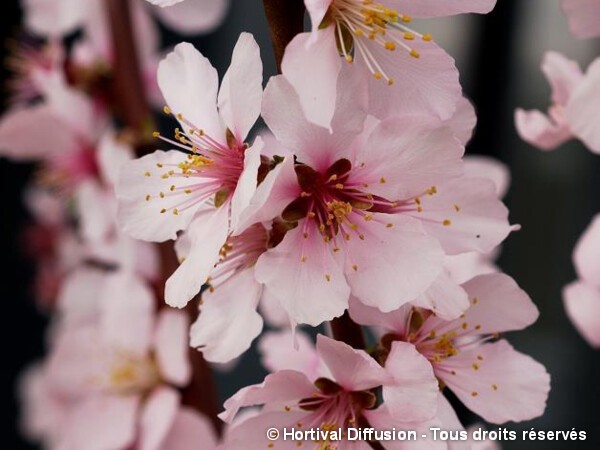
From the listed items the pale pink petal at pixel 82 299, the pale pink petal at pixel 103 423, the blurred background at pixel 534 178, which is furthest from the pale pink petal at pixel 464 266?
the blurred background at pixel 534 178

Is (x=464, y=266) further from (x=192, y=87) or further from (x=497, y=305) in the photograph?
(x=192, y=87)

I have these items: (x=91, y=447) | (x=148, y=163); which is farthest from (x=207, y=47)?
(x=148, y=163)

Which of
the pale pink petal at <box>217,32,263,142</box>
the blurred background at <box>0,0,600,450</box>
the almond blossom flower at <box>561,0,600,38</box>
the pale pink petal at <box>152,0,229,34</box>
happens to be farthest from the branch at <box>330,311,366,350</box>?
the blurred background at <box>0,0,600,450</box>

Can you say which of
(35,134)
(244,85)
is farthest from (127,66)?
(244,85)

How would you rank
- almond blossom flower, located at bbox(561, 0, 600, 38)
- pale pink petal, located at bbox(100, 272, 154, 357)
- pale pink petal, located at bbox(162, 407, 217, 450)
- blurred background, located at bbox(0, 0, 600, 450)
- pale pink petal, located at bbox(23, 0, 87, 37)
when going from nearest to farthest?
almond blossom flower, located at bbox(561, 0, 600, 38)
pale pink petal, located at bbox(162, 407, 217, 450)
pale pink petal, located at bbox(100, 272, 154, 357)
pale pink petal, located at bbox(23, 0, 87, 37)
blurred background, located at bbox(0, 0, 600, 450)

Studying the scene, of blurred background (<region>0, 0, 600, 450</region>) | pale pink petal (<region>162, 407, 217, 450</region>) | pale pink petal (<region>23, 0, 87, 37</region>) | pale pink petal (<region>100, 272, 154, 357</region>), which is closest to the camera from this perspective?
pale pink petal (<region>162, 407, 217, 450</region>)

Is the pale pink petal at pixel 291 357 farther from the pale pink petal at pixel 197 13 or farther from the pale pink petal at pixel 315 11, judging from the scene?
the pale pink petal at pixel 197 13

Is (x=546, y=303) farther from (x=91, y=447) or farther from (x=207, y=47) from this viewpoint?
(x=91, y=447)

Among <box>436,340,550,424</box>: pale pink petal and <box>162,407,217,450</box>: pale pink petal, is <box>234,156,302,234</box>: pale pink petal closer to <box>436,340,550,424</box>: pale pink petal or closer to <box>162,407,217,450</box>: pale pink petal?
<box>436,340,550,424</box>: pale pink petal
